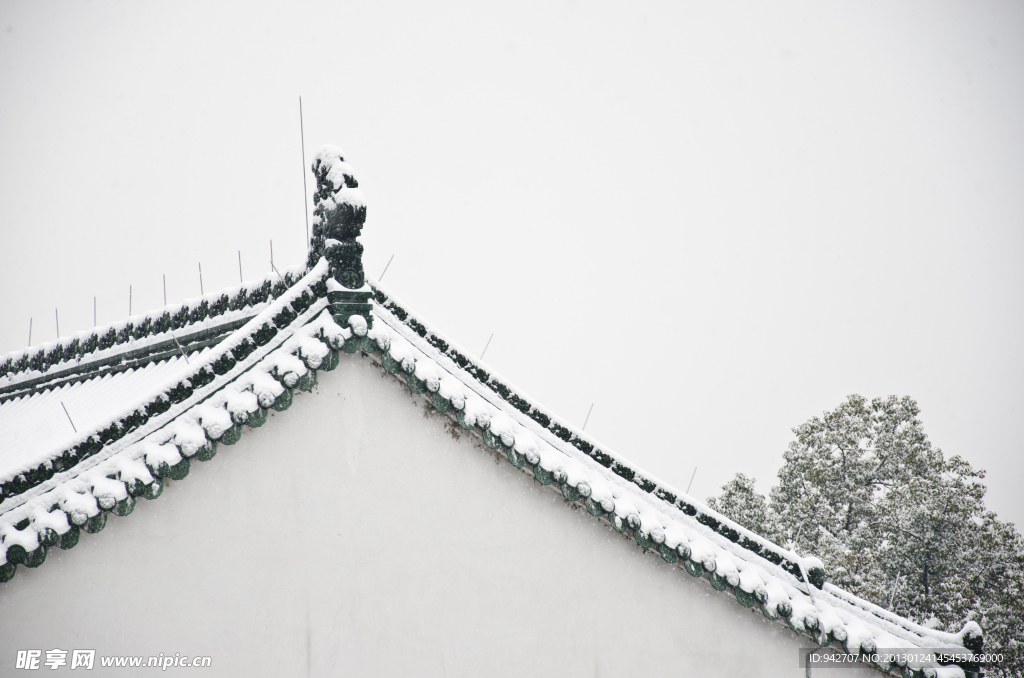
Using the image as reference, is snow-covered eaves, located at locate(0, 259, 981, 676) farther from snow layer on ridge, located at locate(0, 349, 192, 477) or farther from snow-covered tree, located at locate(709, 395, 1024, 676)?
snow-covered tree, located at locate(709, 395, 1024, 676)

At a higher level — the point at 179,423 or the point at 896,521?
the point at 896,521

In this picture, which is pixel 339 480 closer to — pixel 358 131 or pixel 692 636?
pixel 692 636

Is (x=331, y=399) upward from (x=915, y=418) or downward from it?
downward

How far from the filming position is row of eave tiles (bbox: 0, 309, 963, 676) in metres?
4.12

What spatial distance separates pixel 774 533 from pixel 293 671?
1850 centimetres

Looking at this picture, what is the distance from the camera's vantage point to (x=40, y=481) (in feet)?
13.5

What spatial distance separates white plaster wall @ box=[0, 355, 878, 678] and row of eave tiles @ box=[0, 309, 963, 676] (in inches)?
7.5

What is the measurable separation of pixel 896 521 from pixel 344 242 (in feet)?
60.0

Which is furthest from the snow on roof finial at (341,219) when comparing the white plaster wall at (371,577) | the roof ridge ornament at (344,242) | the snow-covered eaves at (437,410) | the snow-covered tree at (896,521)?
the snow-covered tree at (896,521)

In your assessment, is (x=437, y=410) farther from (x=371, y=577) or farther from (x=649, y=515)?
(x=649, y=515)

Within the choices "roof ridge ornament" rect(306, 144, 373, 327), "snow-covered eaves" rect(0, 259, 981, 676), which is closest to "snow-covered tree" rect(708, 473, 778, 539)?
"snow-covered eaves" rect(0, 259, 981, 676)

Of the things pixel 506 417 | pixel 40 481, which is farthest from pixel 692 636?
pixel 40 481

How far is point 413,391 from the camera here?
4957 mm

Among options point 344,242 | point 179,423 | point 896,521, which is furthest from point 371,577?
point 896,521
